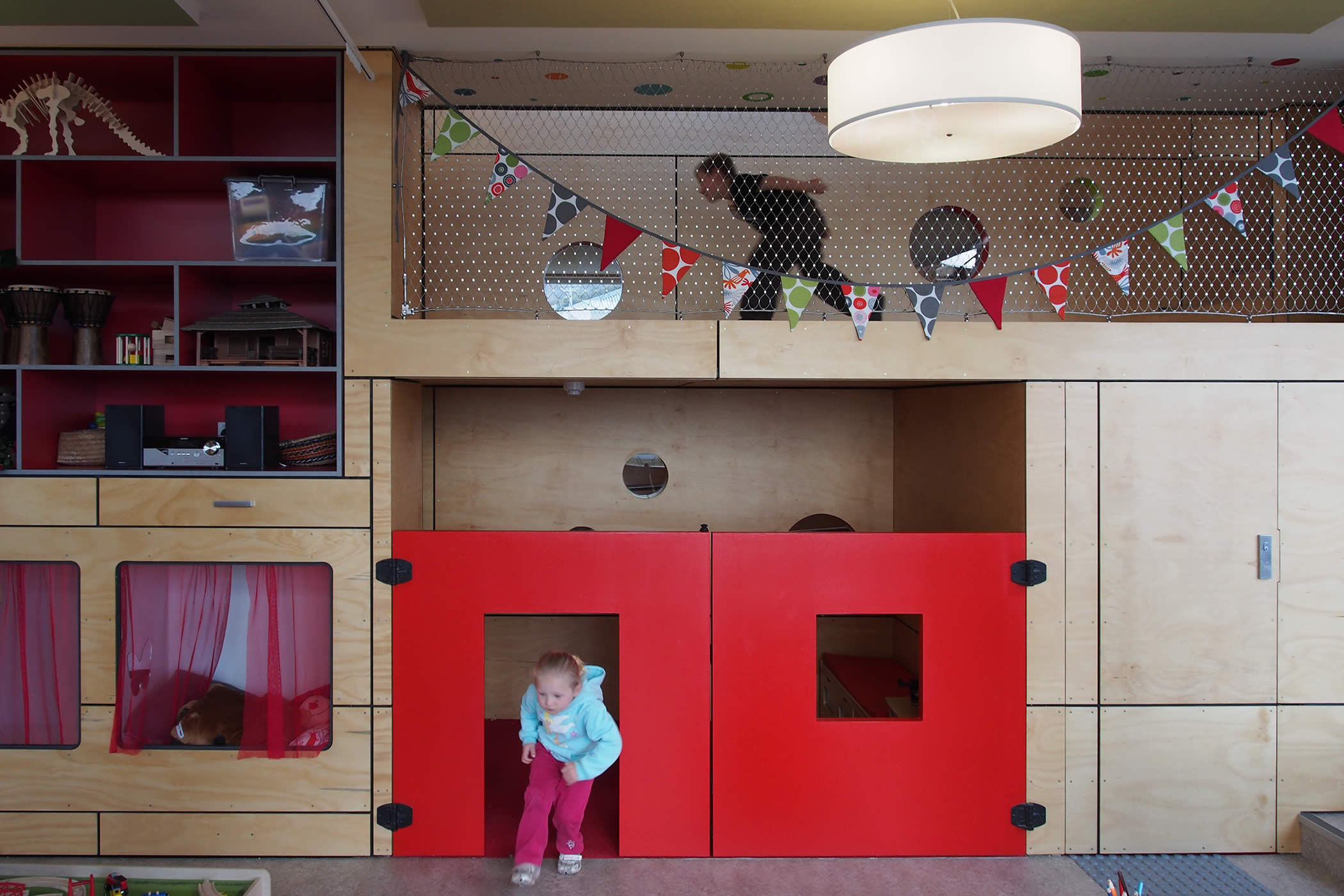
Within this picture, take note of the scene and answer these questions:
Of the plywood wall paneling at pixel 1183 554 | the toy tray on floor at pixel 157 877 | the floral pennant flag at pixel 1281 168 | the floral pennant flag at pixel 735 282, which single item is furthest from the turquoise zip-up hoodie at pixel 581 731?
the floral pennant flag at pixel 1281 168

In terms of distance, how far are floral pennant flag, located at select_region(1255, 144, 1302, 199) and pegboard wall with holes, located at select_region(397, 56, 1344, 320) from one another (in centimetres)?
75

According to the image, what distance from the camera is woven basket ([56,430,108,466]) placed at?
10.2ft

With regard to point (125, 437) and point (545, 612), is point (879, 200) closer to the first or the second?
point (545, 612)

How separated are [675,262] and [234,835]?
8.53 feet

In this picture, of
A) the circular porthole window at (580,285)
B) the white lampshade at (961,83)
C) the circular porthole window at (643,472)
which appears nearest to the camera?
the white lampshade at (961,83)

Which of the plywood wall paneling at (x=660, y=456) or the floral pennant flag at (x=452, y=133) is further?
the plywood wall paneling at (x=660, y=456)

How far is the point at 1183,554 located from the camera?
308 cm

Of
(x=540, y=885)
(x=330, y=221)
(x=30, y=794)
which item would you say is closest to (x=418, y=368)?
(x=330, y=221)

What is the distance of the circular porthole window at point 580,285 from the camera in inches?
151

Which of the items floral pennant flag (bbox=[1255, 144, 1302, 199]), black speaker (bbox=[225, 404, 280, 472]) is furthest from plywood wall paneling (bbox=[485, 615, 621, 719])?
floral pennant flag (bbox=[1255, 144, 1302, 199])

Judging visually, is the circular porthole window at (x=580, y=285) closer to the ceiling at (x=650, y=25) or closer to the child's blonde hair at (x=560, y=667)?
Result: the ceiling at (x=650, y=25)

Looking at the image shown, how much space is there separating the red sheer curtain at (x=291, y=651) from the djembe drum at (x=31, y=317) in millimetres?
1145

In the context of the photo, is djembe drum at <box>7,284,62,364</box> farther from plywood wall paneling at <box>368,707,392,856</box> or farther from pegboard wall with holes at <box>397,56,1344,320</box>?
Answer: plywood wall paneling at <box>368,707,392,856</box>

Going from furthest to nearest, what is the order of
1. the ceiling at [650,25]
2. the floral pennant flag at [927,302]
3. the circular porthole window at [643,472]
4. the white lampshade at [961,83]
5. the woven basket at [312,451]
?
the circular porthole window at [643,472] < the woven basket at [312,451] < the floral pennant flag at [927,302] < the ceiling at [650,25] < the white lampshade at [961,83]
